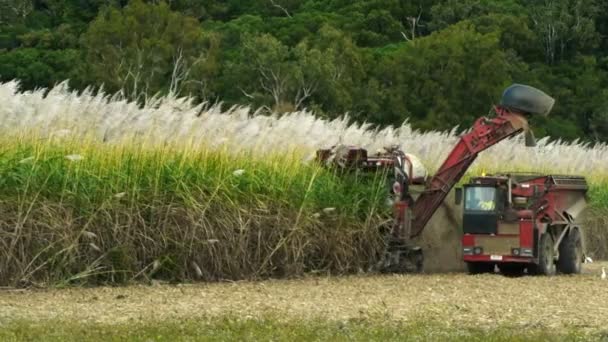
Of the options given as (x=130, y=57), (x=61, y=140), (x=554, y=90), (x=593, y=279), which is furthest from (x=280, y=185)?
(x=554, y=90)

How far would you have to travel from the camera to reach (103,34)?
66.9 metres

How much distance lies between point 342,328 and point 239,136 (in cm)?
830

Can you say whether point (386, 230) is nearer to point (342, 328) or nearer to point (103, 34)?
point (342, 328)

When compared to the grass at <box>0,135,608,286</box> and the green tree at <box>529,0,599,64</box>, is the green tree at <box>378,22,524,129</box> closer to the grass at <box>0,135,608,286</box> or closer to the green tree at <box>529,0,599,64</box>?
the green tree at <box>529,0,599,64</box>

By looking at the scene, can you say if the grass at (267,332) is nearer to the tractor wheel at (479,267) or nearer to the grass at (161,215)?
the grass at (161,215)

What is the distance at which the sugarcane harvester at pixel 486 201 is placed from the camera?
22505 millimetres

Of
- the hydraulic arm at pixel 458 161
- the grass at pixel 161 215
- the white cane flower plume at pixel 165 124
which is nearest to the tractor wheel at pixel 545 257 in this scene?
the hydraulic arm at pixel 458 161

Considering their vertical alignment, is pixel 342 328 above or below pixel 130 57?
below

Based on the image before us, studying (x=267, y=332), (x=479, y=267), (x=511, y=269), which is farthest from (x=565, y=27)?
(x=267, y=332)

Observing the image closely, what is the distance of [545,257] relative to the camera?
23.5 m

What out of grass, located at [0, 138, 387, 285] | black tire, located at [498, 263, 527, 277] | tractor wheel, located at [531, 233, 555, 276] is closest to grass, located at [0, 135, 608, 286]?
grass, located at [0, 138, 387, 285]

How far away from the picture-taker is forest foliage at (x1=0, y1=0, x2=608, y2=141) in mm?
64812

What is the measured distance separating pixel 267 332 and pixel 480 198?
10.9 metres

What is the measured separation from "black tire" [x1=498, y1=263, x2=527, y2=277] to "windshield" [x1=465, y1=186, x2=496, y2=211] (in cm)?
128
